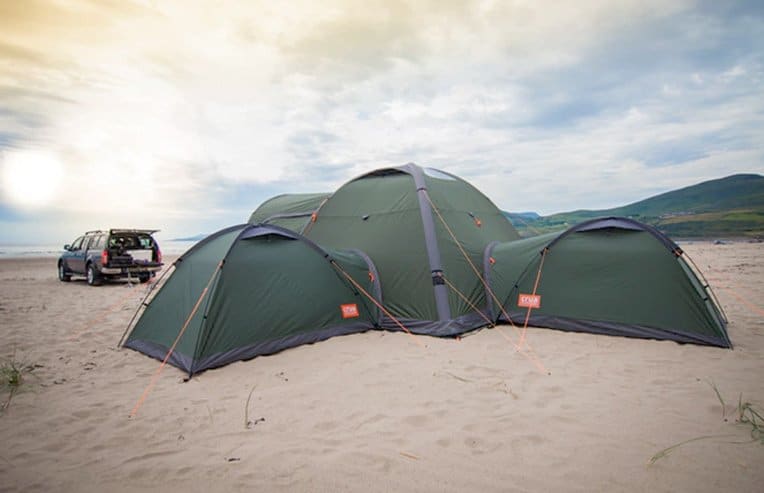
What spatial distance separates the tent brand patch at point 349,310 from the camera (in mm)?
6902

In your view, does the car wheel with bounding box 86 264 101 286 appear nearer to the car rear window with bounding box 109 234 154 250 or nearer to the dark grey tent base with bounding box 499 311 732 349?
the car rear window with bounding box 109 234 154 250

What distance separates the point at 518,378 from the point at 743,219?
216 ft

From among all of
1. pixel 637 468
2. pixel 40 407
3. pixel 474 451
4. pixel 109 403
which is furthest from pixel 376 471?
pixel 40 407

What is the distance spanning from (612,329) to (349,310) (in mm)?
4283

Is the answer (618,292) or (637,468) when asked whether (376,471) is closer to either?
(637,468)

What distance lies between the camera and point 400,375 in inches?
195

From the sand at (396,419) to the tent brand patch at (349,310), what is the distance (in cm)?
63

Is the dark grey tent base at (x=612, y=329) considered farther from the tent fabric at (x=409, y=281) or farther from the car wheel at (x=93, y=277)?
the car wheel at (x=93, y=277)

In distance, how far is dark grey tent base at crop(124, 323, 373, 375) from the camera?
5.12 metres

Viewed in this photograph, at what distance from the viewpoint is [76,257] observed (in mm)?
14945

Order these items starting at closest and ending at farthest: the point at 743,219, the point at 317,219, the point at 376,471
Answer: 1. the point at 376,471
2. the point at 317,219
3. the point at 743,219

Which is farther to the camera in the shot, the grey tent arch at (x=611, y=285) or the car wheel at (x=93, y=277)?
the car wheel at (x=93, y=277)

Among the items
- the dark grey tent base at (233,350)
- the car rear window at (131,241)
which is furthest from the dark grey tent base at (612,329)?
the car rear window at (131,241)

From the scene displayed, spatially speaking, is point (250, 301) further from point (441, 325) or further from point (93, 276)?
point (93, 276)
